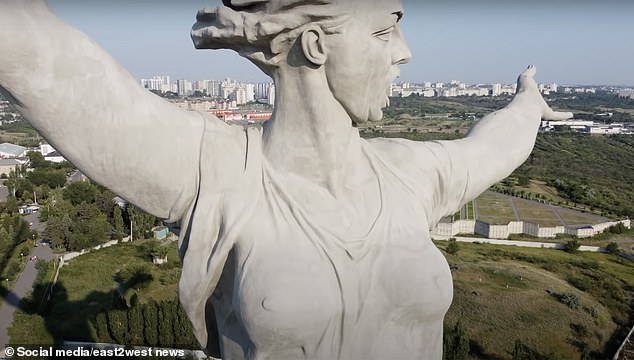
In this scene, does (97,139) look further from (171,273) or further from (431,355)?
(171,273)

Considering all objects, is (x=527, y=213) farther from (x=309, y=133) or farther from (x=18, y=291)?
(x=309, y=133)

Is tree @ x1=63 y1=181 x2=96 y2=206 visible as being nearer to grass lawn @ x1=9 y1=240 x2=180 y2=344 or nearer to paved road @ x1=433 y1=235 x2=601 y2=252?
grass lawn @ x1=9 y1=240 x2=180 y2=344

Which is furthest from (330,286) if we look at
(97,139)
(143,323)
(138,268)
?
(138,268)

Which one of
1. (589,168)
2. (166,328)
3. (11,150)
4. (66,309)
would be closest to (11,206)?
(66,309)

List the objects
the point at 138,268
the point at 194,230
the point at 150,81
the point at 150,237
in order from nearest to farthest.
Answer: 1. the point at 194,230
2. the point at 138,268
3. the point at 150,237
4. the point at 150,81

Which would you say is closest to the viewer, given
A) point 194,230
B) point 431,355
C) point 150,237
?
point 194,230

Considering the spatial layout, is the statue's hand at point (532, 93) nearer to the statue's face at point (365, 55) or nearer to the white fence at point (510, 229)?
the statue's face at point (365, 55)
